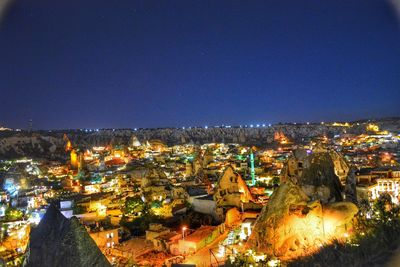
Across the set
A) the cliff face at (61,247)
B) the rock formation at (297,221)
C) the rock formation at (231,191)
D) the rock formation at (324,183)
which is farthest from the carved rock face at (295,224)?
the rock formation at (231,191)

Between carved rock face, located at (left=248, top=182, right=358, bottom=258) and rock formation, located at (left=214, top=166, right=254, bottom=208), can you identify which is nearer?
carved rock face, located at (left=248, top=182, right=358, bottom=258)

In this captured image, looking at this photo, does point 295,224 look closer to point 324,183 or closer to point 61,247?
point 324,183

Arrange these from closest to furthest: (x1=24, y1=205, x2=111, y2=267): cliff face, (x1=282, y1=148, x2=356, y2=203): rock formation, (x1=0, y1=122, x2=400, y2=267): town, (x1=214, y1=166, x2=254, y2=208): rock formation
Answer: (x1=24, y1=205, x2=111, y2=267): cliff face, (x1=0, y1=122, x2=400, y2=267): town, (x1=282, y1=148, x2=356, y2=203): rock formation, (x1=214, y1=166, x2=254, y2=208): rock formation

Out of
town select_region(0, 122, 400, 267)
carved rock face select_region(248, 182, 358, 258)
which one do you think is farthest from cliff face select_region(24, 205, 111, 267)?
carved rock face select_region(248, 182, 358, 258)

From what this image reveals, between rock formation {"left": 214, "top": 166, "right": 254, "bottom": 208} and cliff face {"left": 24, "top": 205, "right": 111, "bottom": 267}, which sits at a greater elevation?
cliff face {"left": 24, "top": 205, "right": 111, "bottom": 267}

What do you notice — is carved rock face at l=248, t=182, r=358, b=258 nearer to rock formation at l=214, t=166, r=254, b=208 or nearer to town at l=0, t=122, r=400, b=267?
town at l=0, t=122, r=400, b=267

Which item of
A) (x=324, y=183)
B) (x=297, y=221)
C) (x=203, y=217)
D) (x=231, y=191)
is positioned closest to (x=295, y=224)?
(x=297, y=221)
